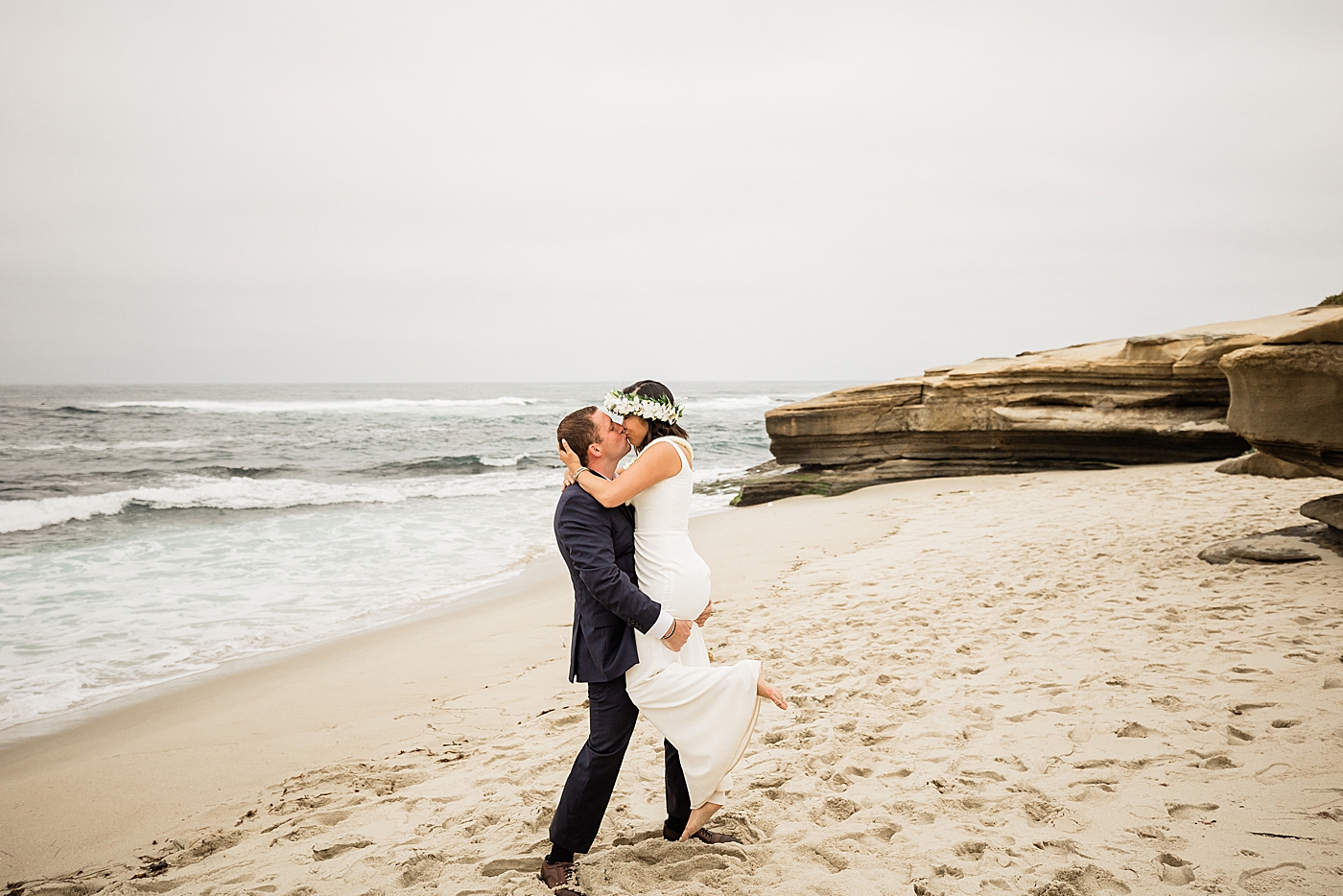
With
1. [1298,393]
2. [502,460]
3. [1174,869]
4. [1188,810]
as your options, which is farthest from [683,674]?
[502,460]

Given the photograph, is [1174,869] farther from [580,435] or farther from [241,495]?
[241,495]

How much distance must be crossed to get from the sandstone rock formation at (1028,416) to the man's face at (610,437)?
12523mm

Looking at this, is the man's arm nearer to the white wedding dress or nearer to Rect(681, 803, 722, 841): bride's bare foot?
the white wedding dress

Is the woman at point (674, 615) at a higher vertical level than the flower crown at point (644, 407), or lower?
lower

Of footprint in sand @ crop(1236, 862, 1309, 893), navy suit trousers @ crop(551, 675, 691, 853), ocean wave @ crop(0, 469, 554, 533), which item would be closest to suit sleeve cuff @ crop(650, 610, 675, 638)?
navy suit trousers @ crop(551, 675, 691, 853)

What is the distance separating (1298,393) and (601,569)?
6343mm

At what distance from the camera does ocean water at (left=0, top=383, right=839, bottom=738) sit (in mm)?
7750

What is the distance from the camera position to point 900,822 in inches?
134

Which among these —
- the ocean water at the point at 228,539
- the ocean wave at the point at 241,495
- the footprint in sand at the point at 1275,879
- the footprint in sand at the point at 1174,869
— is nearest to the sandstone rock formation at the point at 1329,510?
the footprint in sand at the point at 1275,879

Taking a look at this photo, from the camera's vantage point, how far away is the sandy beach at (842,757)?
3.12m

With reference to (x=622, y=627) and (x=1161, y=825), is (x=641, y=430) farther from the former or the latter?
(x=1161, y=825)

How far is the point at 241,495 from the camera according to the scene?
18.9 meters

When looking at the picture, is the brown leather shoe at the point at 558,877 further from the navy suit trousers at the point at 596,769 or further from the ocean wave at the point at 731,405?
the ocean wave at the point at 731,405

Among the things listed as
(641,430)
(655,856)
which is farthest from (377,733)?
(641,430)
